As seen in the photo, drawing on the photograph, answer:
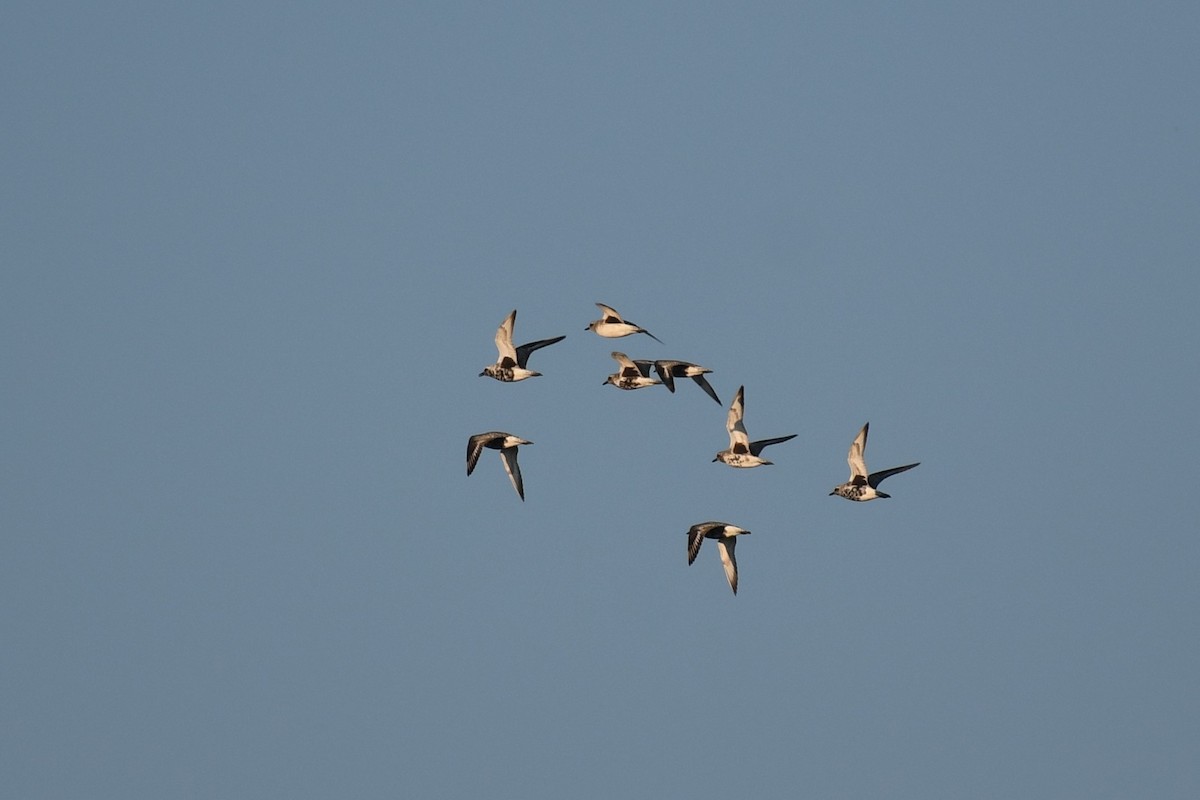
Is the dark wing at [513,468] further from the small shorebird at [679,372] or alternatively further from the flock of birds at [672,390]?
the small shorebird at [679,372]

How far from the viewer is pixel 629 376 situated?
154ft

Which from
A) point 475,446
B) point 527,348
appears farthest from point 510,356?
point 475,446

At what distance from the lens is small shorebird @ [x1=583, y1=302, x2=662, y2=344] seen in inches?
1752

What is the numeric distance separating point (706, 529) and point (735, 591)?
2.29 m

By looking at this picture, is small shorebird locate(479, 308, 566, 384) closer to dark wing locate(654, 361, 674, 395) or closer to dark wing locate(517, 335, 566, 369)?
dark wing locate(517, 335, 566, 369)

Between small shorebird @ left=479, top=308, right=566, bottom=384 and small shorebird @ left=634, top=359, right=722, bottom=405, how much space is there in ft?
11.4

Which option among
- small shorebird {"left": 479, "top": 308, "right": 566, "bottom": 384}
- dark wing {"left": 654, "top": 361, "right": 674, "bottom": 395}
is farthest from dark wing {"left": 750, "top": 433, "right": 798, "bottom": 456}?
small shorebird {"left": 479, "top": 308, "right": 566, "bottom": 384}

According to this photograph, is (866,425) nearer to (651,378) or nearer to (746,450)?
(746,450)

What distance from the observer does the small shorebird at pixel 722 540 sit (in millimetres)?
44844

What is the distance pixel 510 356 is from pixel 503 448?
10.5 feet

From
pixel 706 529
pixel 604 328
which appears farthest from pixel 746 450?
pixel 604 328

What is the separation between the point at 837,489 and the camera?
4719cm

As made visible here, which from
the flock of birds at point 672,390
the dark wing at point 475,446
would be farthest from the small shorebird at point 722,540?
the dark wing at point 475,446

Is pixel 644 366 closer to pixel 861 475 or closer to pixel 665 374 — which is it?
pixel 665 374
